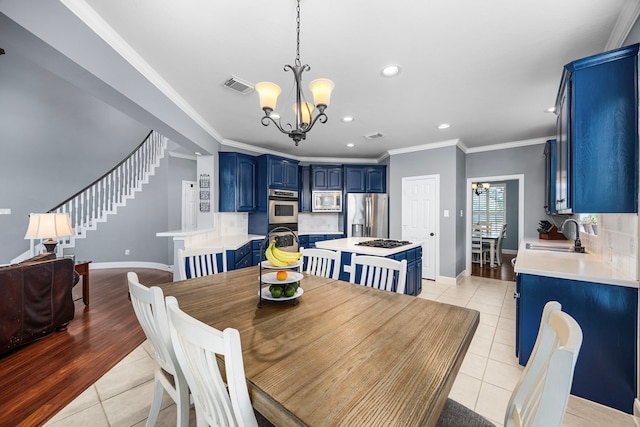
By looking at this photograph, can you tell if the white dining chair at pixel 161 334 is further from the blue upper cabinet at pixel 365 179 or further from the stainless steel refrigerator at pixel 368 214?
the blue upper cabinet at pixel 365 179

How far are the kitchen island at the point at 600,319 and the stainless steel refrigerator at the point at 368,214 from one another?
3410 mm

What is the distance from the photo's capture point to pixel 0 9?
1.19 m

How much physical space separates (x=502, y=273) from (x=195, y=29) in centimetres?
634

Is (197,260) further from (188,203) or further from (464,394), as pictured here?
(188,203)

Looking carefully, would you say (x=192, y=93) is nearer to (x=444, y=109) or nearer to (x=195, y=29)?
(x=195, y=29)

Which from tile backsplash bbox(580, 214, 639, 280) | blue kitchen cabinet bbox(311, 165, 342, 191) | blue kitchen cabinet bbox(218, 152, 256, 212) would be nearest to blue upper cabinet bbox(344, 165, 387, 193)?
blue kitchen cabinet bbox(311, 165, 342, 191)

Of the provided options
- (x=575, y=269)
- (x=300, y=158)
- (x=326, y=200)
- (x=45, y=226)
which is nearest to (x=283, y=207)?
(x=326, y=200)

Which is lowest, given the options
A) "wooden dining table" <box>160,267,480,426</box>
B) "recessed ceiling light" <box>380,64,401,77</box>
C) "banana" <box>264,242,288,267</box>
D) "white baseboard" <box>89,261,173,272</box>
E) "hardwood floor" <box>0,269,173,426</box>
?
"hardwood floor" <box>0,269,173,426</box>

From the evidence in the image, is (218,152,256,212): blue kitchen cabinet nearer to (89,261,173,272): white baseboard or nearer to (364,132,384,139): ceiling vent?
(364,132,384,139): ceiling vent

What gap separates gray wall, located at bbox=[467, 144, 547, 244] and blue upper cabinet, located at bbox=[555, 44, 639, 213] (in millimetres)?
3456

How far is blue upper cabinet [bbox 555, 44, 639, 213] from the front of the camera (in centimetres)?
157

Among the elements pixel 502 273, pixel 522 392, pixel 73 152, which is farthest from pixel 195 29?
pixel 502 273

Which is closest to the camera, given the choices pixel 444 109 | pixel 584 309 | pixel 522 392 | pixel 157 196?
pixel 522 392

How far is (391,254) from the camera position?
9.86 ft
